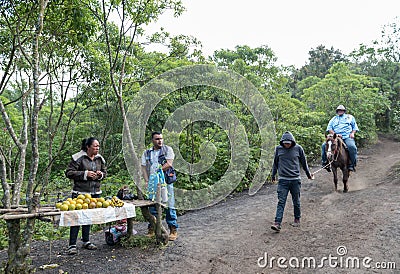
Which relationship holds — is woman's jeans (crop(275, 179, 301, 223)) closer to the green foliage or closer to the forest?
the forest

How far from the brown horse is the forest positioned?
9.78ft

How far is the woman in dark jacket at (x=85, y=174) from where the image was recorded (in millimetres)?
4961

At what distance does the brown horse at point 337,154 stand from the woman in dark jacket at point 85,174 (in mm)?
5588

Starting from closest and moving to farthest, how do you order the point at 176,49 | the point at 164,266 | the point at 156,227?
the point at 164,266, the point at 156,227, the point at 176,49

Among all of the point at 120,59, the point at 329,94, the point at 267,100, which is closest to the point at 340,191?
the point at 267,100

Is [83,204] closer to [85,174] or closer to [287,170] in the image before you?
[85,174]

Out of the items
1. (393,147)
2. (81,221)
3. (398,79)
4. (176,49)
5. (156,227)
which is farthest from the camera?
(398,79)

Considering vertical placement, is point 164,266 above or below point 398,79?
below

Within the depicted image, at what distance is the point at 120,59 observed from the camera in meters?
8.48

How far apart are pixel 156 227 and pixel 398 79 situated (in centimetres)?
2480

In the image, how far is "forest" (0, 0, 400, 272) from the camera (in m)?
5.86

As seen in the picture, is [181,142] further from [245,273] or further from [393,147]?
[393,147]

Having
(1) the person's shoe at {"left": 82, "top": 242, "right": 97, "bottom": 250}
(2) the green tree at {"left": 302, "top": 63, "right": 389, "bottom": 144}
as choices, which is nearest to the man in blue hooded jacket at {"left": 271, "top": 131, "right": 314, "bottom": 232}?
(1) the person's shoe at {"left": 82, "top": 242, "right": 97, "bottom": 250}

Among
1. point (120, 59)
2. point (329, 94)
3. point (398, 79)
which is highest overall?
point (398, 79)
